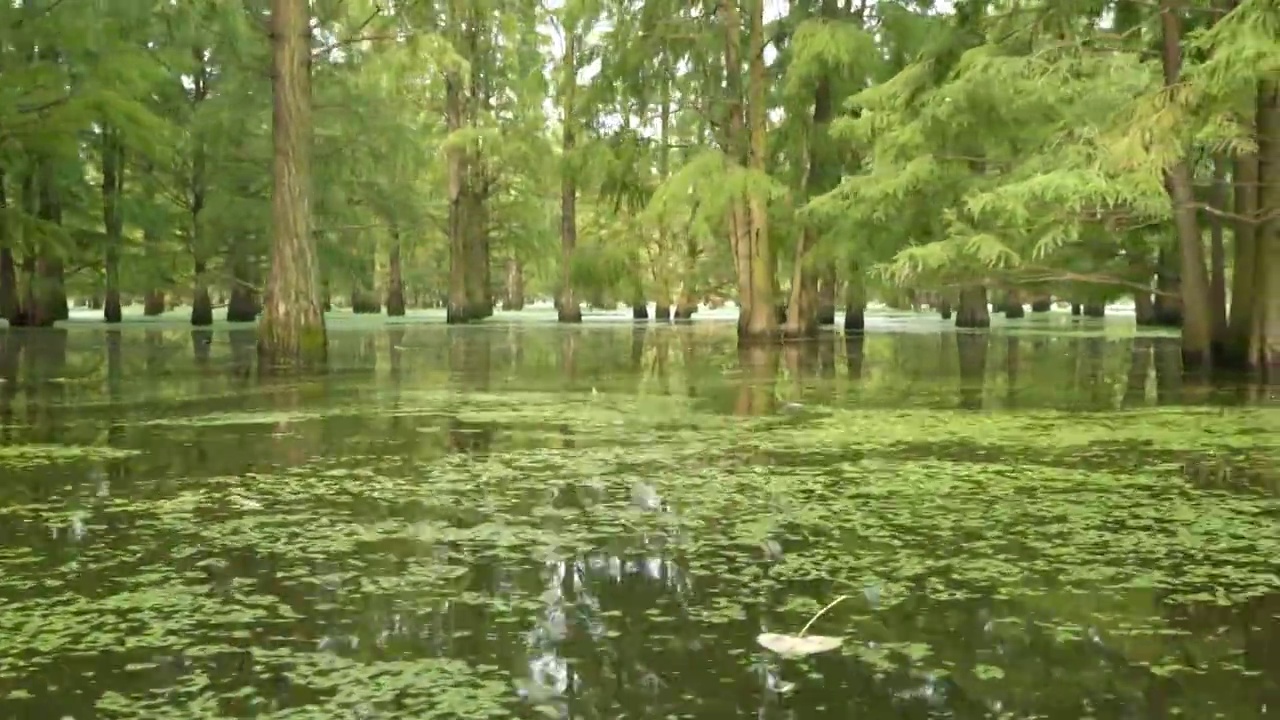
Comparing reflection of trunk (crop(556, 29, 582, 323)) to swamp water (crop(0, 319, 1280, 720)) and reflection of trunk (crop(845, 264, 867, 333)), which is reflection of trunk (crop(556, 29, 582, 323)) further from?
swamp water (crop(0, 319, 1280, 720))

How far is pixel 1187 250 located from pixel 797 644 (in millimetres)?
10141

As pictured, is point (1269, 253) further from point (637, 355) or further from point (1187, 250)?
point (637, 355)

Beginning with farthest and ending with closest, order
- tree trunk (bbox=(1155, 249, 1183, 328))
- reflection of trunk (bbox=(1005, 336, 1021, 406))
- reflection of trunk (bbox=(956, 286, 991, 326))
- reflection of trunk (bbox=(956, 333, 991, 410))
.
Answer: reflection of trunk (bbox=(956, 286, 991, 326)) < tree trunk (bbox=(1155, 249, 1183, 328)) < reflection of trunk (bbox=(1005, 336, 1021, 406)) < reflection of trunk (bbox=(956, 333, 991, 410))

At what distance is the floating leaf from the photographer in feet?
7.66

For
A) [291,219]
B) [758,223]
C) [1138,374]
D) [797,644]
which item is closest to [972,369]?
[1138,374]

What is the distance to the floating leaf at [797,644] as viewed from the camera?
92.0 inches

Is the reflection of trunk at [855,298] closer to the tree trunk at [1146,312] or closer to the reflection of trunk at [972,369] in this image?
the reflection of trunk at [972,369]

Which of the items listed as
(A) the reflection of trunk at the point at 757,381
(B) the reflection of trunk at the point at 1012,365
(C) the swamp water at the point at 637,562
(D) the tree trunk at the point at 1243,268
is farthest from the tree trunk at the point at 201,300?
(D) the tree trunk at the point at 1243,268

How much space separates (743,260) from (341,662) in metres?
15.7

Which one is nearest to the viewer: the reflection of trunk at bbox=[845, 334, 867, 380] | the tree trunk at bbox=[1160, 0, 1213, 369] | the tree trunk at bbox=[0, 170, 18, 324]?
the tree trunk at bbox=[1160, 0, 1213, 369]

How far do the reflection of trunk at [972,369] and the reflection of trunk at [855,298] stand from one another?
1946mm

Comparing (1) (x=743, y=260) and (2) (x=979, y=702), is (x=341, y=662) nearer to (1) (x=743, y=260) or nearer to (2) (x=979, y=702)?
(2) (x=979, y=702)

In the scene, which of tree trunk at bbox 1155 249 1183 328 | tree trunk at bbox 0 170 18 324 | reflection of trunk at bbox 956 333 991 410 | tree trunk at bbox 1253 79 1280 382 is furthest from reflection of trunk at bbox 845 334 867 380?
tree trunk at bbox 0 170 18 324

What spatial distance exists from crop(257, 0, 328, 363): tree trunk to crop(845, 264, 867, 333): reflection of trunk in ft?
28.2
